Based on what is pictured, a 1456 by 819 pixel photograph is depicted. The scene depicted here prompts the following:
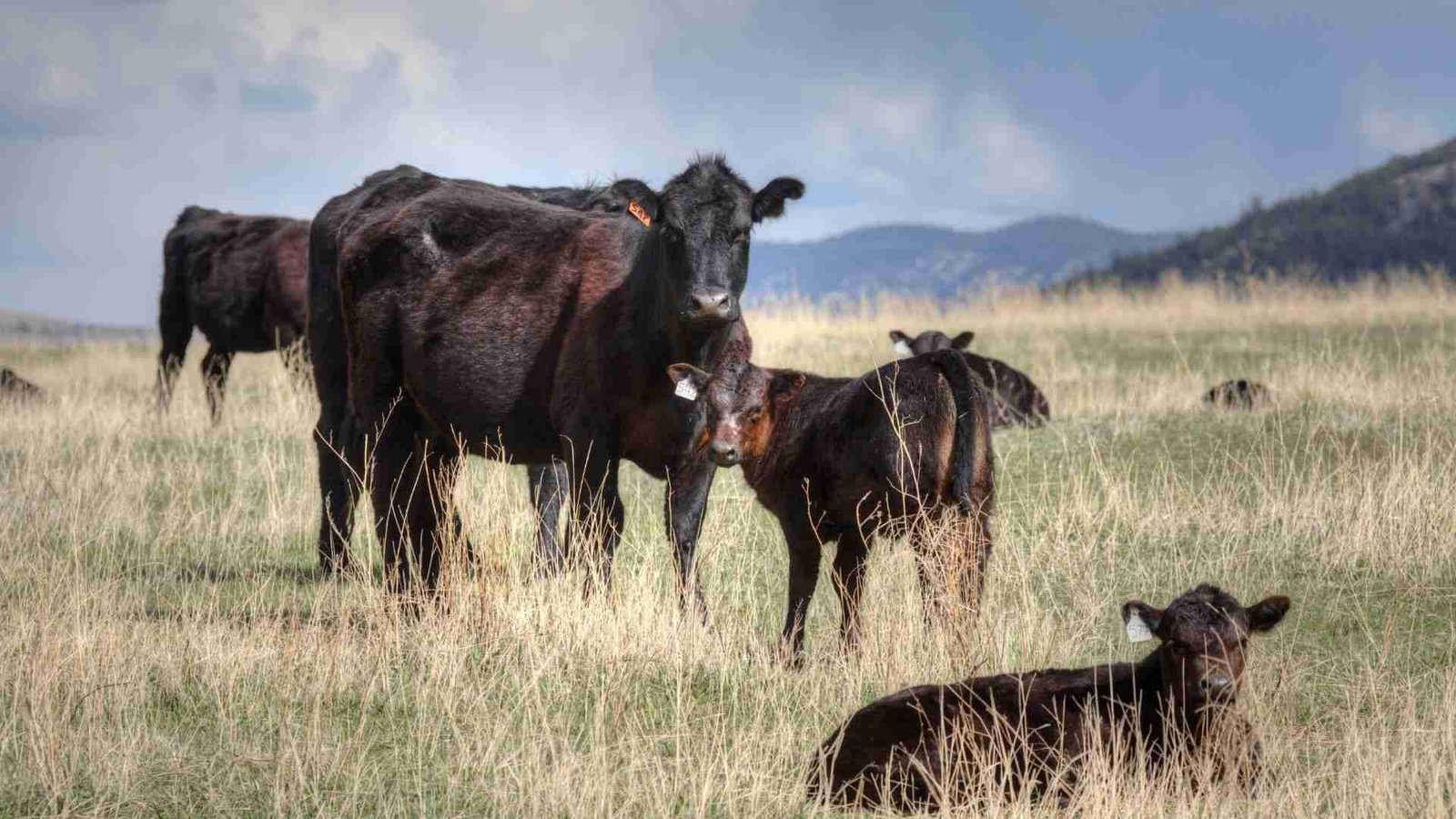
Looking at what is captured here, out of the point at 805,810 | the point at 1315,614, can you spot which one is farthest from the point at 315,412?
the point at 805,810

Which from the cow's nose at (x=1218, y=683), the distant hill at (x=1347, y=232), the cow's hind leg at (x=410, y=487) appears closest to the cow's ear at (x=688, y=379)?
the cow's hind leg at (x=410, y=487)

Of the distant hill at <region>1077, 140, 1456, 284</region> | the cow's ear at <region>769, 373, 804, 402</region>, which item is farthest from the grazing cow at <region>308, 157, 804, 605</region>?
the distant hill at <region>1077, 140, 1456, 284</region>

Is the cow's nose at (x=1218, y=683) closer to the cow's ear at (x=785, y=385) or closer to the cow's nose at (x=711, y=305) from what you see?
the cow's ear at (x=785, y=385)

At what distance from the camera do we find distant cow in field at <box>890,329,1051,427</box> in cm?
1577

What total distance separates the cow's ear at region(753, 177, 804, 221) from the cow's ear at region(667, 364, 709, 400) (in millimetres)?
1414

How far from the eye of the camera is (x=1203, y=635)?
5961 millimetres

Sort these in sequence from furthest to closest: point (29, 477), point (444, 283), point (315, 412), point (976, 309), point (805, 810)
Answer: point (976, 309) → point (315, 412) → point (29, 477) → point (444, 283) → point (805, 810)

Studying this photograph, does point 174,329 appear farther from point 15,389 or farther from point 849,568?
point 849,568

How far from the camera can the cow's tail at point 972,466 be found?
7.86m

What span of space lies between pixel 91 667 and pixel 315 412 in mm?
9116

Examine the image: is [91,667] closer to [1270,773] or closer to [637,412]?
[637,412]

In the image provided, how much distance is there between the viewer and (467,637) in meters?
8.00

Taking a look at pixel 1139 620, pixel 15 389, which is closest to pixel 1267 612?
pixel 1139 620

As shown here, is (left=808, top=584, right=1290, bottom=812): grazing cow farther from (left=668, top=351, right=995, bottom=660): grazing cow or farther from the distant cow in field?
the distant cow in field
